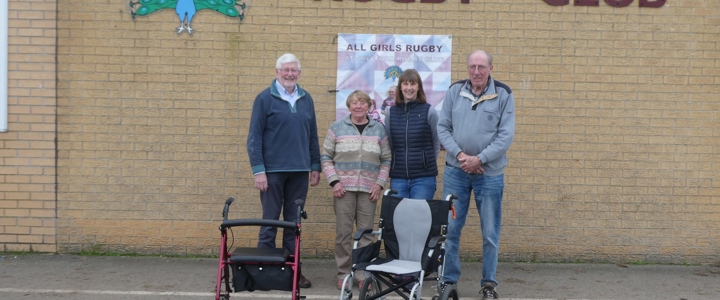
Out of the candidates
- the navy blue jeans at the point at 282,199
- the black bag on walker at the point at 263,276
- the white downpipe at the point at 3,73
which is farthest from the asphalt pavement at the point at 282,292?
the white downpipe at the point at 3,73

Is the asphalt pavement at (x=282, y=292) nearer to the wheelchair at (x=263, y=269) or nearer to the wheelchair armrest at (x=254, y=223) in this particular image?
the wheelchair at (x=263, y=269)

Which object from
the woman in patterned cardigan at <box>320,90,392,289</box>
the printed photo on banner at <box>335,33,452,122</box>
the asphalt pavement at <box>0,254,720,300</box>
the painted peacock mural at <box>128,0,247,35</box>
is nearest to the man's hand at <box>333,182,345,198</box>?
the woman in patterned cardigan at <box>320,90,392,289</box>

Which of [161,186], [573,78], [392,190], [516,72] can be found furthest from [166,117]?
[573,78]

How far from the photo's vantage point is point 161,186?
8.31m

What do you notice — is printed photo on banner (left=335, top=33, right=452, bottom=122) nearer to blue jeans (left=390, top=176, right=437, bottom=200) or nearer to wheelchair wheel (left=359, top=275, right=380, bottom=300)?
blue jeans (left=390, top=176, right=437, bottom=200)

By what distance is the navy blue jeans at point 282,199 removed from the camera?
7090mm

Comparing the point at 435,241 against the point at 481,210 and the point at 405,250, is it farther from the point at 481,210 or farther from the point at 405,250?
the point at 481,210

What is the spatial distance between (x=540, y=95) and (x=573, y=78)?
0.37 meters

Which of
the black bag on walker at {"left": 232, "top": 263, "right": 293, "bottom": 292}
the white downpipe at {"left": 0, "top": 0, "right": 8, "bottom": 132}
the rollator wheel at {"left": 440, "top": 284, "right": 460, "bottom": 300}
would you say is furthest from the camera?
the white downpipe at {"left": 0, "top": 0, "right": 8, "bottom": 132}

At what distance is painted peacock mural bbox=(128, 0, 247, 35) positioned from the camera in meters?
8.14

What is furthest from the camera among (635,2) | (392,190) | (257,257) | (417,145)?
(635,2)

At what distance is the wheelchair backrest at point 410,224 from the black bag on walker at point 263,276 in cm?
100

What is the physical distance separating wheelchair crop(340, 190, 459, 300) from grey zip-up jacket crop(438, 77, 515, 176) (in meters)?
0.61

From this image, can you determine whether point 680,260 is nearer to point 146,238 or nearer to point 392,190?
point 392,190
